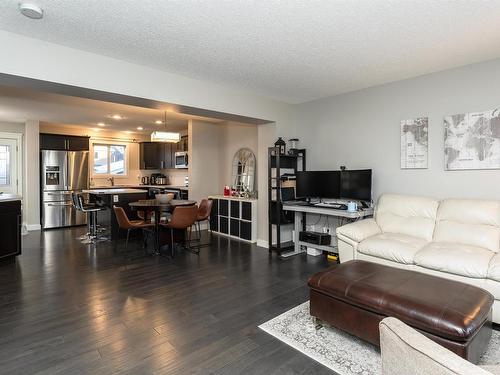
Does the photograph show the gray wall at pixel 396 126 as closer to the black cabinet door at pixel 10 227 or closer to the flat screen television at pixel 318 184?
the flat screen television at pixel 318 184

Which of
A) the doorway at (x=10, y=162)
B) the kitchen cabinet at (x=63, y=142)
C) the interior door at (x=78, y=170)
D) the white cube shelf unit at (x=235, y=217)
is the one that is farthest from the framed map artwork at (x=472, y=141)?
the doorway at (x=10, y=162)

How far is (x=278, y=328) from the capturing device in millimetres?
2473

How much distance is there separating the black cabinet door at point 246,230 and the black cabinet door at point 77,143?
Result: 478 centimetres

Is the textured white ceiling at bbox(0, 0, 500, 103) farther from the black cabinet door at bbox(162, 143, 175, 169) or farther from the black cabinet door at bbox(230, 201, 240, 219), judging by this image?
the black cabinet door at bbox(162, 143, 175, 169)

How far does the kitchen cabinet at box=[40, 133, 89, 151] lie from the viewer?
23.2ft

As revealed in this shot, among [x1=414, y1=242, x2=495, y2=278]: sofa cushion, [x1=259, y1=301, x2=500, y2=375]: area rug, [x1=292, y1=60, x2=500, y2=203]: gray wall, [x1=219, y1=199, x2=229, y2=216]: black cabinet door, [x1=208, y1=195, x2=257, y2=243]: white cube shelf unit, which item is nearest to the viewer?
[x1=259, y1=301, x2=500, y2=375]: area rug

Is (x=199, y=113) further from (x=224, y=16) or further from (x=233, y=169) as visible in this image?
(x=233, y=169)

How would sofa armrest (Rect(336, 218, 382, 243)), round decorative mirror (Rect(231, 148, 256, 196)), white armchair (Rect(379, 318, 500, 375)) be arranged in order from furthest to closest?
round decorative mirror (Rect(231, 148, 256, 196)) < sofa armrest (Rect(336, 218, 382, 243)) < white armchair (Rect(379, 318, 500, 375))

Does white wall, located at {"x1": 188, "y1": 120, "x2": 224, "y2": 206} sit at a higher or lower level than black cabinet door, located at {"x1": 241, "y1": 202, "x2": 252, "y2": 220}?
higher

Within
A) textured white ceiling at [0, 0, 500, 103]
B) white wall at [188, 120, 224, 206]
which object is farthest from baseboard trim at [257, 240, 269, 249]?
textured white ceiling at [0, 0, 500, 103]

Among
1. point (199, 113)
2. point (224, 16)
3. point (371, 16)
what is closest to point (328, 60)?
point (371, 16)

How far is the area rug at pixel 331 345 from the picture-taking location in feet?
6.55

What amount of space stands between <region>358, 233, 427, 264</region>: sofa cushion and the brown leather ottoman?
1.96ft

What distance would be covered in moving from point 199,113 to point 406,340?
12.8ft
